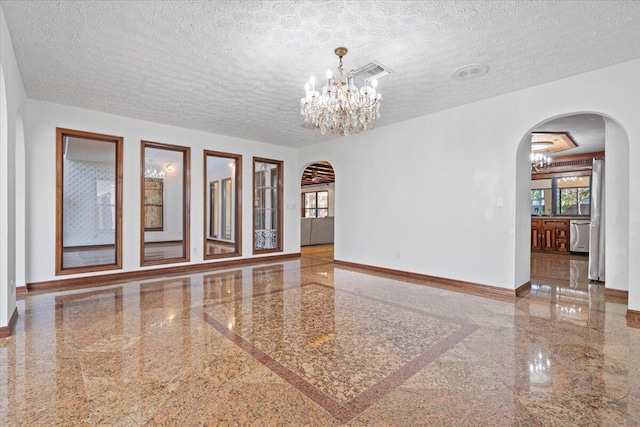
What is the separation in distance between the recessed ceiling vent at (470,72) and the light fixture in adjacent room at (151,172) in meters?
8.93

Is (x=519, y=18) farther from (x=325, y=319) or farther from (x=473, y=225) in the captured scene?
(x=325, y=319)

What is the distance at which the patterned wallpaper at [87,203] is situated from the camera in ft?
27.9

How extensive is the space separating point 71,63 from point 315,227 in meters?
7.31

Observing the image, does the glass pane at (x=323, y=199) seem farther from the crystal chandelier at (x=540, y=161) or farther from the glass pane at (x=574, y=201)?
the glass pane at (x=574, y=201)

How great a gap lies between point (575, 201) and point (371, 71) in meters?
8.36

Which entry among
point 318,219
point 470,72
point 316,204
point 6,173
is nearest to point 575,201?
point 318,219

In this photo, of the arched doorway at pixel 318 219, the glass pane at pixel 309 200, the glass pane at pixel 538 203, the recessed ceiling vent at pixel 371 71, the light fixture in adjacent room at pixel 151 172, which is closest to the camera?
the recessed ceiling vent at pixel 371 71

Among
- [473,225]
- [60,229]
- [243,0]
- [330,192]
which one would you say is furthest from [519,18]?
[330,192]

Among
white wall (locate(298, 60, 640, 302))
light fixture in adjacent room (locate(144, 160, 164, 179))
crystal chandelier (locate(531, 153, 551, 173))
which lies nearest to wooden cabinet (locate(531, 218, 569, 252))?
crystal chandelier (locate(531, 153, 551, 173))

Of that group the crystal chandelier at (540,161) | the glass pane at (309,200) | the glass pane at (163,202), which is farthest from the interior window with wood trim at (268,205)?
the glass pane at (309,200)

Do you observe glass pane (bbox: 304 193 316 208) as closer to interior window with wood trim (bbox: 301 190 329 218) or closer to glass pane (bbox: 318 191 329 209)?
interior window with wood trim (bbox: 301 190 329 218)

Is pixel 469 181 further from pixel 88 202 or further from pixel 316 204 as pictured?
pixel 316 204

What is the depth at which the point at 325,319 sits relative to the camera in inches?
123

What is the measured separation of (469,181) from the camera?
176 inches
